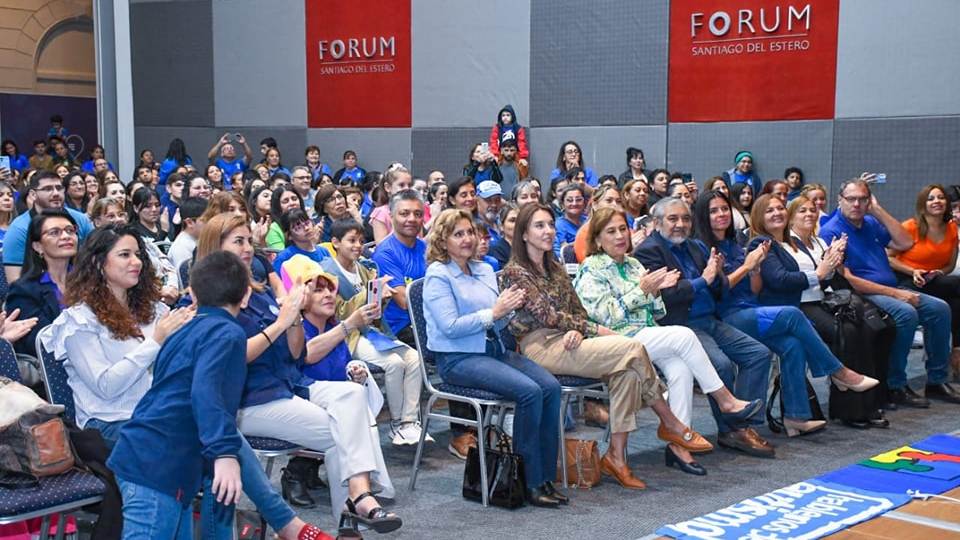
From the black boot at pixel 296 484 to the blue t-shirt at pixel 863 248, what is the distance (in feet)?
11.9

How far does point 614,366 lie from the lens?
4867 millimetres

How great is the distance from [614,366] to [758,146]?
7416mm

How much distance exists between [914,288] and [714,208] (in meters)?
2.01

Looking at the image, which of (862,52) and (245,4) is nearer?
(862,52)

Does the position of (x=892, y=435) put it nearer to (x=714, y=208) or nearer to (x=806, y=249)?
(x=806, y=249)

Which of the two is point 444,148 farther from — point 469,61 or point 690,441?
point 690,441

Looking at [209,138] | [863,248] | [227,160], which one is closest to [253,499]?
[863,248]

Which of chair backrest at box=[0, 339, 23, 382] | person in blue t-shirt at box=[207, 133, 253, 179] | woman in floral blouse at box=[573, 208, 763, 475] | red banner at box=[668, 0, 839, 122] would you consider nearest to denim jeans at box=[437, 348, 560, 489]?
woman in floral blouse at box=[573, 208, 763, 475]

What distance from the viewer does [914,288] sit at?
280 inches

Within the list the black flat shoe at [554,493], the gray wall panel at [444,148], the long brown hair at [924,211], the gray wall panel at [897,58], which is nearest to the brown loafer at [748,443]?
the black flat shoe at [554,493]

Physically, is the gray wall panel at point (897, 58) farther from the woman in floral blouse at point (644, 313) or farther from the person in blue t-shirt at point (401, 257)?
the person in blue t-shirt at point (401, 257)

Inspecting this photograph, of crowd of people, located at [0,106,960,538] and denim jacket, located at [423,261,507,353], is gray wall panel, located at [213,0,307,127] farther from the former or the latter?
denim jacket, located at [423,261,507,353]

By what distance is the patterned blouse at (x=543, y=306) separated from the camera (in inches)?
196

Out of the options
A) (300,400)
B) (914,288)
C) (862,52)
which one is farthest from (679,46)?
(300,400)
